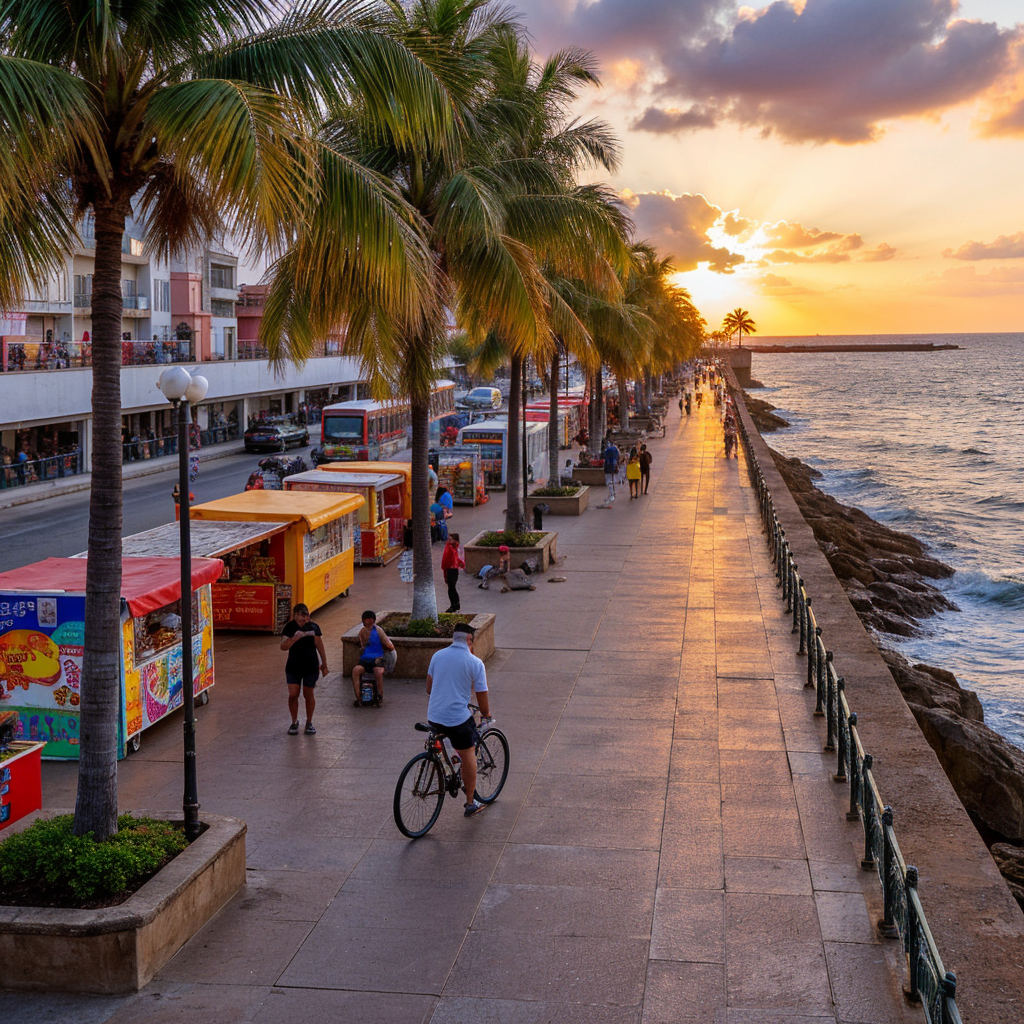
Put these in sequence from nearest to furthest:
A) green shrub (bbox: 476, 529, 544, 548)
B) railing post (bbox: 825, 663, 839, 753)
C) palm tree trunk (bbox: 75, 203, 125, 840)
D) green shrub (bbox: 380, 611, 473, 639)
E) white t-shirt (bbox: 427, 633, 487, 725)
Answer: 1. palm tree trunk (bbox: 75, 203, 125, 840)
2. white t-shirt (bbox: 427, 633, 487, 725)
3. railing post (bbox: 825, 663, 839, 753)
4. green shrub (bbox: 380, 611, 473, 639)
5. green shrub (bbox: 476, 529, 544, 548)

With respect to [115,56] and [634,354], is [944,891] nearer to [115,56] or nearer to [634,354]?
[115,56]

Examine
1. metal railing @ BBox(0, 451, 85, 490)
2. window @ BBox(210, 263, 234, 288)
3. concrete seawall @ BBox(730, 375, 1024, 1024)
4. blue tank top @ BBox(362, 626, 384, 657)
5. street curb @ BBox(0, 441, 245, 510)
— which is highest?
window @ BBox(210, 263, 234, 288)

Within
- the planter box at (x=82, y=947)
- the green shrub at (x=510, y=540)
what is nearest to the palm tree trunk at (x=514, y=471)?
the green shrub at (x=510, y=540)

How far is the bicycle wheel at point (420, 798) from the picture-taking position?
853 cm

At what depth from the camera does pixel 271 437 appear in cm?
4872

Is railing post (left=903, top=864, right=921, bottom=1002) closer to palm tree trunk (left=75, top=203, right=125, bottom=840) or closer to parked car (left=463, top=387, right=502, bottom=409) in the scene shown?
palm tree trunk (left=75, top=203, right=125, bottom=840)

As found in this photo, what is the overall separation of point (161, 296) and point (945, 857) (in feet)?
180

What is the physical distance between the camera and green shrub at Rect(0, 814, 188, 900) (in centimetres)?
673

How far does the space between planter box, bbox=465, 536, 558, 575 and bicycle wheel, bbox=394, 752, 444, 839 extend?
12238mm

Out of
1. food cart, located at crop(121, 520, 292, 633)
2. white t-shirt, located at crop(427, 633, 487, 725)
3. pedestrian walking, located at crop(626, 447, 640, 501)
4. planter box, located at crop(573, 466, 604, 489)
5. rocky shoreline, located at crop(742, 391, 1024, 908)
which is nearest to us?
white t-shirt, located at crop(427, 633, 487, 725)

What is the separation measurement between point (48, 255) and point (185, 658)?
11.0 feet

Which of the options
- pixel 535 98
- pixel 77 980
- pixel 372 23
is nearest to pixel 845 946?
pixel 77 980

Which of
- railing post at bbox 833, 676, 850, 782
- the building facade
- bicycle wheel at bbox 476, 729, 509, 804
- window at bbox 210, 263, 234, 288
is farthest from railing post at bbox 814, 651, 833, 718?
window at bbox 210, 263, 234, 288

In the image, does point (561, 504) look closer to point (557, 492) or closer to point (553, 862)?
point (557, 492)
